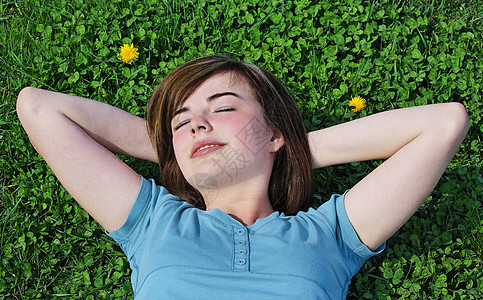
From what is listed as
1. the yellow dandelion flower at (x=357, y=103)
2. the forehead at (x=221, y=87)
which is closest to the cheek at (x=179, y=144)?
the forehead at (x=221, y=87)

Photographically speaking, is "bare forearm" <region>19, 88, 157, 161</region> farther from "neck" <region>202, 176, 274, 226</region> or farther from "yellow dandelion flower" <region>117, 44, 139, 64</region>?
"yellow dandelion flower" <region>117, 44, 139, 64</region>

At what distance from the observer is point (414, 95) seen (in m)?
3.58

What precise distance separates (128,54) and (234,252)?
1663 millimetres

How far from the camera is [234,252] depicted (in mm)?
2447

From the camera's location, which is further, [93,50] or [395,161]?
[93,50]

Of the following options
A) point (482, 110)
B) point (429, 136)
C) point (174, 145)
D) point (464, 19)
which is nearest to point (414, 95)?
point (482, 110)

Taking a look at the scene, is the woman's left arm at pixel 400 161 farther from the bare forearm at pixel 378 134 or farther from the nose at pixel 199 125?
the nose at pixel 199 125

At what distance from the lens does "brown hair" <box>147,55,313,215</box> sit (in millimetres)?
2818

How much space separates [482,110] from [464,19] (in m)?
0.70

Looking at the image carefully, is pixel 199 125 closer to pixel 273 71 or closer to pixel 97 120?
pixel 97 120

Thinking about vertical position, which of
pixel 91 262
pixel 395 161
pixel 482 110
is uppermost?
pixel 395 161

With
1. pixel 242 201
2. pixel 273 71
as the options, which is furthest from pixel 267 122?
pixel 273 71

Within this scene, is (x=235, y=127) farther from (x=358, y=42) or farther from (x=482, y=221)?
(x=482, y=221)

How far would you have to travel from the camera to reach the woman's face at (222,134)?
256 centimetres
